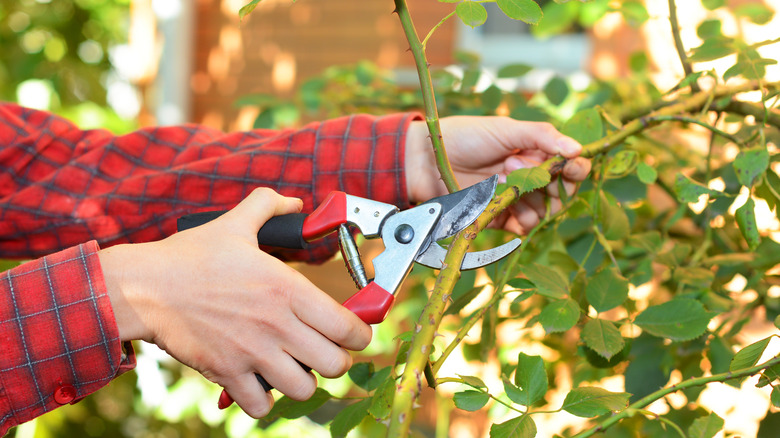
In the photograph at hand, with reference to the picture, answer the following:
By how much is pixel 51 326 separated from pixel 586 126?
66 cm

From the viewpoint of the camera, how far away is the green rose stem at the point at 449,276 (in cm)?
43

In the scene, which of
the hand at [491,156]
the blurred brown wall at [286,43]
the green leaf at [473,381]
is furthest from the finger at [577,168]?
the blurred brown wall at [286,43]

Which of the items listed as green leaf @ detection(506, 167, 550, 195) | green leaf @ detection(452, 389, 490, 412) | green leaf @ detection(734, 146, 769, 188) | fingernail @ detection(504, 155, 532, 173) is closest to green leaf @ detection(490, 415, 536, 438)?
green leaf @ detection(452, 389, 490, 412)

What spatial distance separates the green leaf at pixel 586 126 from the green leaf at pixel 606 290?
186 mm

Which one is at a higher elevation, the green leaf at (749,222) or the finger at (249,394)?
the green leaf at (749,222)

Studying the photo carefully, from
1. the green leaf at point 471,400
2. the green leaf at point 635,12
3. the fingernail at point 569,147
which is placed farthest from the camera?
the green leaf at point 635,12

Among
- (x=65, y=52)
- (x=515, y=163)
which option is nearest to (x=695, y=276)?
(x=515, y=163)

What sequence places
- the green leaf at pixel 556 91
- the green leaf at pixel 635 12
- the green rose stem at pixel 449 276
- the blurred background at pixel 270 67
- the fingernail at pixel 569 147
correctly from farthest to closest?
the blurred background at pixel 270 67 → the green leaf at pixel 556 91 → the green leaf at pixel 635 12 → the fingernail at pixel 569 147 → the green rose stem at pixel 449 276

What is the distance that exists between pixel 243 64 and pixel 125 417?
75.7 inches

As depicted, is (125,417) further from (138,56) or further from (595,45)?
(595,45)

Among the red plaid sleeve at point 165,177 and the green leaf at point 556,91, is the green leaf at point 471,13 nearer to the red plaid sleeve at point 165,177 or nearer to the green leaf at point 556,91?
the red plaid sleeve at point 165,177

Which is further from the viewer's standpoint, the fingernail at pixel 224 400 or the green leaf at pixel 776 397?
the fingernail at pixel 224 400

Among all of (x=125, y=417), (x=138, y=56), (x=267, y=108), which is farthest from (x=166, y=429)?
(x=138, y=56)

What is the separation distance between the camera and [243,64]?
334 centimetres
